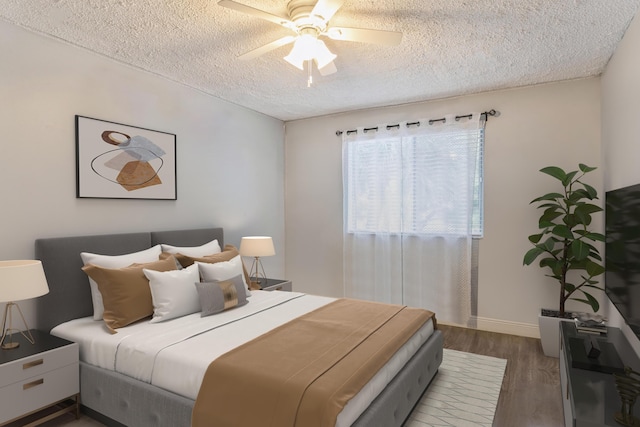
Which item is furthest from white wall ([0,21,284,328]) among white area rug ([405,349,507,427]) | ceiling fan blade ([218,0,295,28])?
white area rug ([405,349,507,427])

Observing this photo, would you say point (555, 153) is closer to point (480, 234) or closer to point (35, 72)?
point (480, 234)

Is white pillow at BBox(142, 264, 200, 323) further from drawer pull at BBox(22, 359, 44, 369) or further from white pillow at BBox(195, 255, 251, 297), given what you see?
drawer pull at BBox(22, 359, 44, 369)

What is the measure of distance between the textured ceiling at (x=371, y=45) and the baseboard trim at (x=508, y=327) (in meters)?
2.45

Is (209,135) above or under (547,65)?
under

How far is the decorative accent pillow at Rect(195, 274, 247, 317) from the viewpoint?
108 inches

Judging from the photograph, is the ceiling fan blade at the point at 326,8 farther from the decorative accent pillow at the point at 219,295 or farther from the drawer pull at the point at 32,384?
the drawer pull at the point at 32,384

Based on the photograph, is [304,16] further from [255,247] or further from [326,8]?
[255,247]

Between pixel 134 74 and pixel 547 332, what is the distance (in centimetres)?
430

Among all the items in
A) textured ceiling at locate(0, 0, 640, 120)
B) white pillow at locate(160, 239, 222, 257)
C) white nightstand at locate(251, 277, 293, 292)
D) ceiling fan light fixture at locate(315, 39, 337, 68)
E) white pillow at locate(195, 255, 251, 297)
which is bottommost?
white nightstand at locate(251, 277, 293, 292)

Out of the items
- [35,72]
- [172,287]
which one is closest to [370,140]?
[172,287]

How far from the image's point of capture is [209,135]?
401cm

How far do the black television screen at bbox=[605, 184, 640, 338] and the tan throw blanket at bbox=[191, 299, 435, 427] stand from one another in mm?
1255

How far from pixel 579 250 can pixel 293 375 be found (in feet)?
8.50

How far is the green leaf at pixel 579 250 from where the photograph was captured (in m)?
2.98
